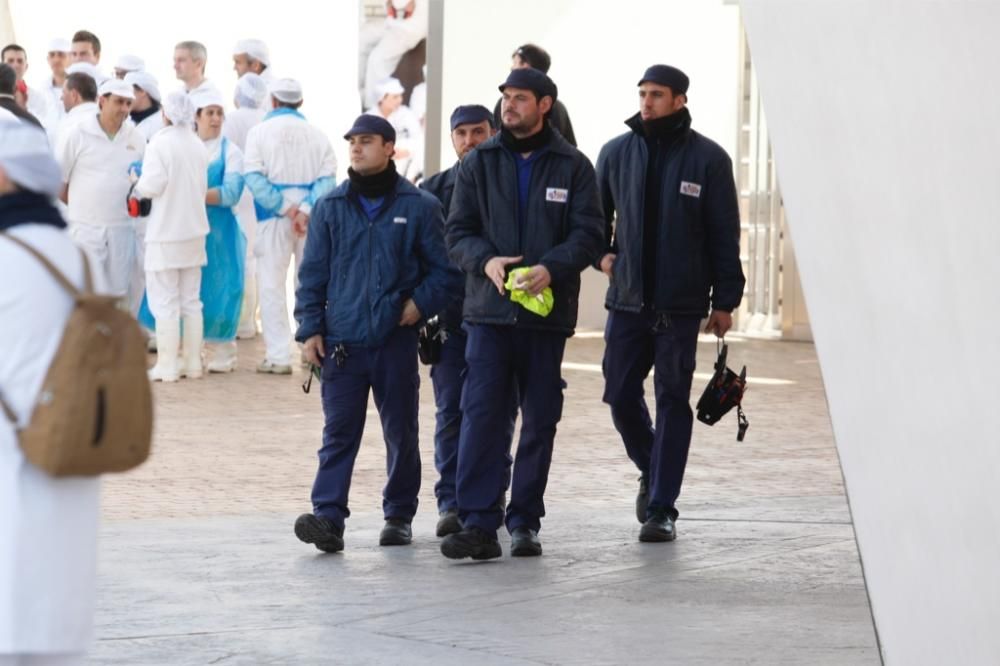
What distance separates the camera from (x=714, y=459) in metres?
12.3

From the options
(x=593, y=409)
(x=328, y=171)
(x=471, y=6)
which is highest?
(x=471, y=6)

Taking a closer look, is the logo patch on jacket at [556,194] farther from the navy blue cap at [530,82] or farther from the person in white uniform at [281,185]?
the person in white uniform at [281,185]

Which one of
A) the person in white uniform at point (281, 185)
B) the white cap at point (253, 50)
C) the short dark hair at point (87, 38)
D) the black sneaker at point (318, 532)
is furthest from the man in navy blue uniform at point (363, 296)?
the short dark hair at point (87, 38)

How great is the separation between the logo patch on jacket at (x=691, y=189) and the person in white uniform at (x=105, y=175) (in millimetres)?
7720

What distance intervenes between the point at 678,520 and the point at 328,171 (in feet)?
23.0

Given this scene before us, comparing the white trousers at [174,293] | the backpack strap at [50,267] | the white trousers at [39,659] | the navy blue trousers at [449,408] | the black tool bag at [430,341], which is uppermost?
the backpack strap at [50,267]

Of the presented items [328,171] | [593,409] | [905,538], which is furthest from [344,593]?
[328,171]

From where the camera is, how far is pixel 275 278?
1680 cm

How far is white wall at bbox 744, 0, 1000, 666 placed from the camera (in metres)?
4.87

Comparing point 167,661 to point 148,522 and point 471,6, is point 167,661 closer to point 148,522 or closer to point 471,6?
point 148,522

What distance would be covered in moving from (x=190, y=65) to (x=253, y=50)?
77 cm

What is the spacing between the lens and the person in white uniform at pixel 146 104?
16969 millimetres

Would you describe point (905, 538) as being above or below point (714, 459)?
above

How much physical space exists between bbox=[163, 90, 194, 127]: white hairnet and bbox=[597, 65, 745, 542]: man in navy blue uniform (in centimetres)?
688
